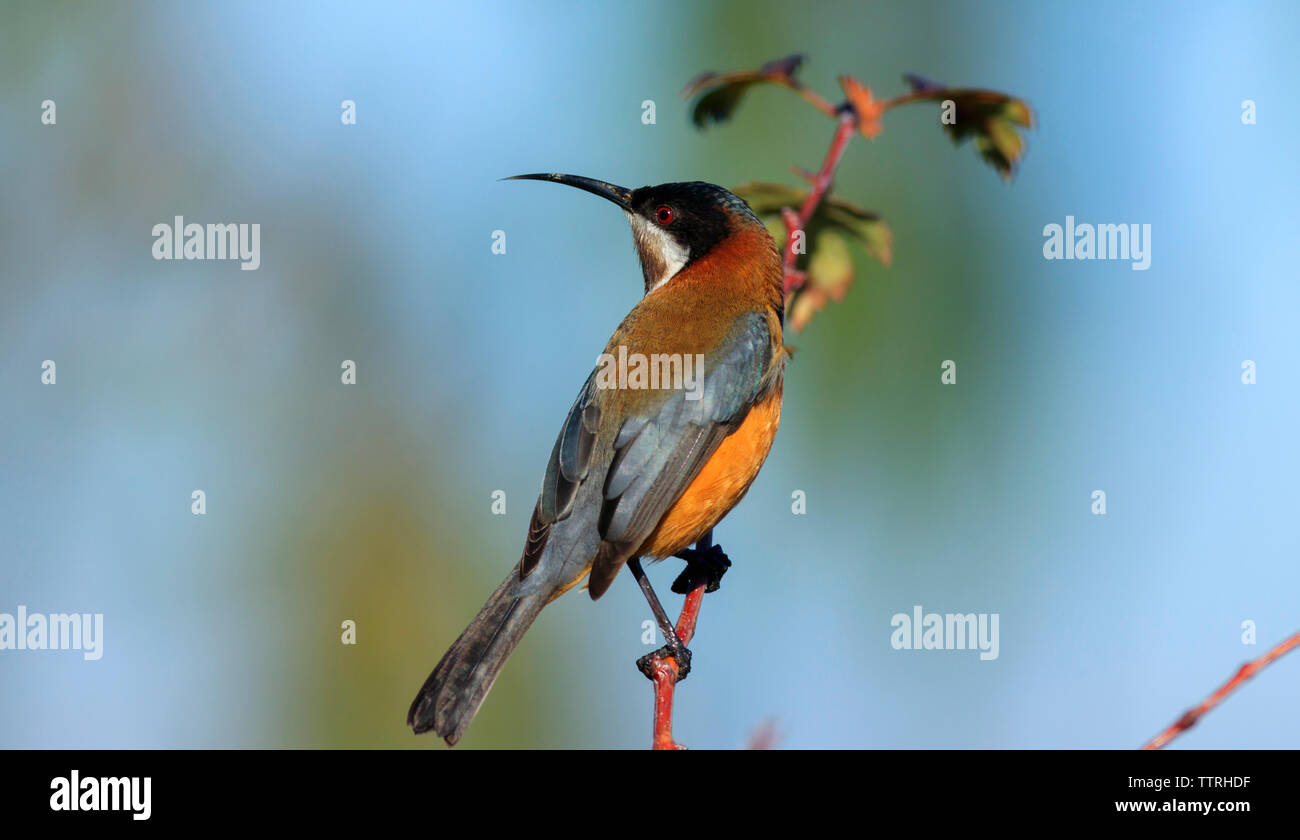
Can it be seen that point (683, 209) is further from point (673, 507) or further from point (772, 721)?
point (772, 721)

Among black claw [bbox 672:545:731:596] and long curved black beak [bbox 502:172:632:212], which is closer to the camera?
black claw [bbox 672:545:731:596]

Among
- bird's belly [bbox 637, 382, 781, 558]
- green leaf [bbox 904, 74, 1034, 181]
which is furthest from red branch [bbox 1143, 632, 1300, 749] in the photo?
bird's belly [bbox 637, 382, 781, 558]

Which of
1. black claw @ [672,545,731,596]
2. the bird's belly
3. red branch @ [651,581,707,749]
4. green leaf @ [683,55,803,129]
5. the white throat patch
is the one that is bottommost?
red branch @ [651,581,707,749]

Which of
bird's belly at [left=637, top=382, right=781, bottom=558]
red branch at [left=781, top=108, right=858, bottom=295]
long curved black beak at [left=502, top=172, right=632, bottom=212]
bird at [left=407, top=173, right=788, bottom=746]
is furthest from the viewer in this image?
long curved black beak at [left=502, top=172, right=632, bottom=212]

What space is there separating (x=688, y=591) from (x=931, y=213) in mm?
3536

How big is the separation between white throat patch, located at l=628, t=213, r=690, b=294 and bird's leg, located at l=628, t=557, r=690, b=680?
134cm

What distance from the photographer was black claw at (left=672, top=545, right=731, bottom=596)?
4.46 meters

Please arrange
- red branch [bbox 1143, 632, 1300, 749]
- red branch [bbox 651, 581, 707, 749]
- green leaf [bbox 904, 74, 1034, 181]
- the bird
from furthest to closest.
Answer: the bird < green leaf [bbox 904, 74, 1034, 181] < red branch [bbox 651, 581, 707, 749] < red branch [bbox 1143, 632, 1300, 749]

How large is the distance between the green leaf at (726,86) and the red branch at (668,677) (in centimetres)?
168

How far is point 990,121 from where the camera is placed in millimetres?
3314

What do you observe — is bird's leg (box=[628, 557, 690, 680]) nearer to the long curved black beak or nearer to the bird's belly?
the bird's belly

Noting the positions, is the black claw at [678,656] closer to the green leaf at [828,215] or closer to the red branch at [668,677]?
the red branch at [668,677]

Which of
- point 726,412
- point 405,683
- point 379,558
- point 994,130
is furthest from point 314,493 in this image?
point 994,130

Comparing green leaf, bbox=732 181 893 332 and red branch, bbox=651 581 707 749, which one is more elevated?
green leaf, bbox=732 181 893 332
